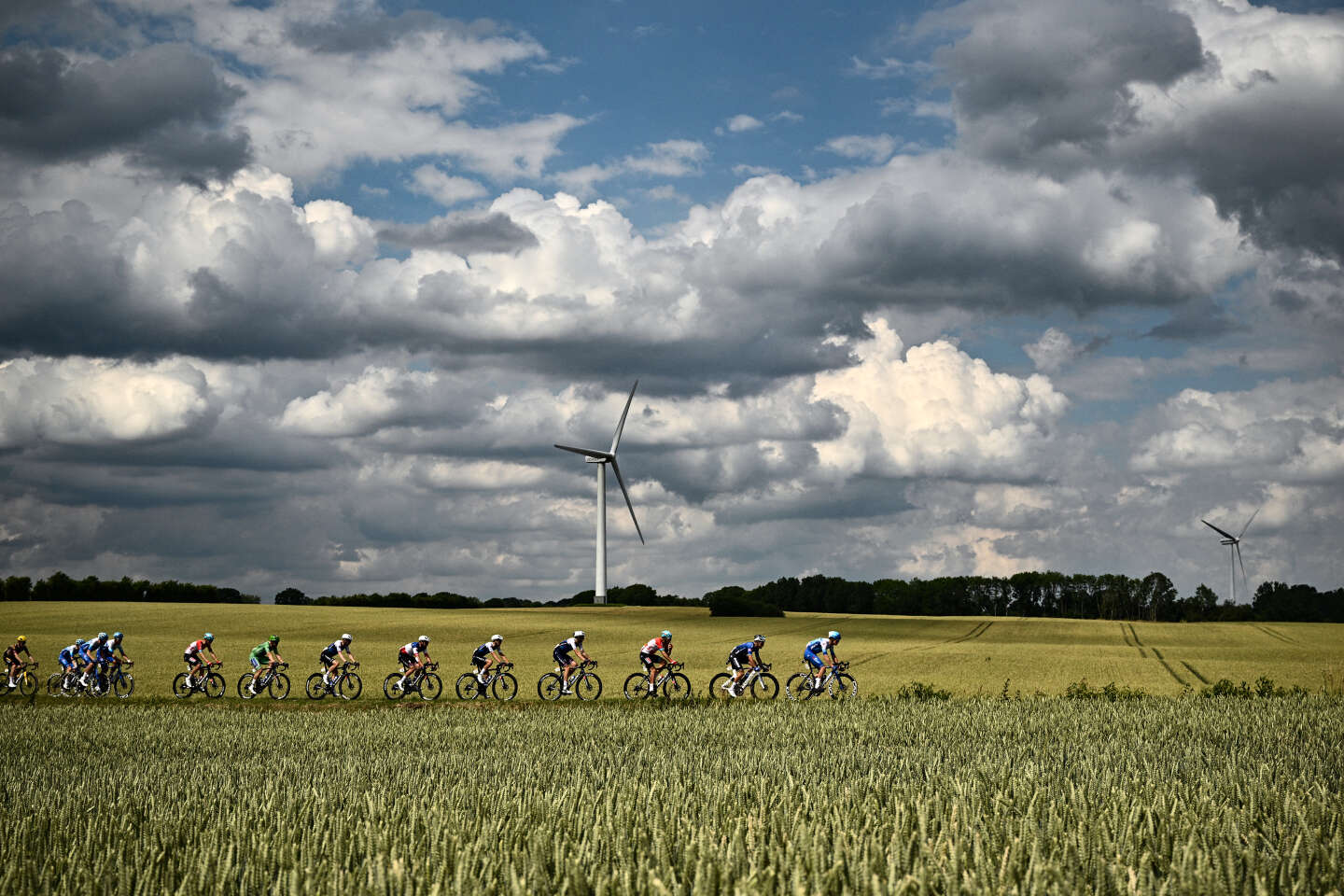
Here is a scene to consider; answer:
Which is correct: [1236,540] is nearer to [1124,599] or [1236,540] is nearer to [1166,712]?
[1124,599]

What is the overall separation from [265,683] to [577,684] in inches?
522

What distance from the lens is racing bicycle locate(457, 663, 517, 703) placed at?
38625 mm

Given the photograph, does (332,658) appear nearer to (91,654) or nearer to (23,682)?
(91,654)

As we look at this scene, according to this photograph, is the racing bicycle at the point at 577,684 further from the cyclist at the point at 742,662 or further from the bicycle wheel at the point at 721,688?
the cyclist at the point at 742,662

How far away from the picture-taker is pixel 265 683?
40.7 m

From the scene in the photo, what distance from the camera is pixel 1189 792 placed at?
41.1 feet

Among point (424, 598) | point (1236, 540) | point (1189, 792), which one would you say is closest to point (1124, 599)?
point (1236, 540)

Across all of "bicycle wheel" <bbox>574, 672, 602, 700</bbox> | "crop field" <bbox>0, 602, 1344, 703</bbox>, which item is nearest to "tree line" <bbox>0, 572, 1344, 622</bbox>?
"crop field" <bbox>0, 602, 1344, 703</bbox>

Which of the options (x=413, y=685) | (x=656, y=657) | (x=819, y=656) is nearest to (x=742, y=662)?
(x=819, y=656)

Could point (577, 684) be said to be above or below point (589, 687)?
above

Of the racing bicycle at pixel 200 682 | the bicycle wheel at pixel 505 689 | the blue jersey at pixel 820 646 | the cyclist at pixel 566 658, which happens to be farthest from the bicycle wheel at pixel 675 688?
the racing bicycle at pixel 200 682

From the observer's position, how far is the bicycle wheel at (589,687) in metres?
38.6

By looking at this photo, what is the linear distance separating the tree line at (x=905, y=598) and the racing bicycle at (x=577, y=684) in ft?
246

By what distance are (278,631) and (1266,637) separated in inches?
3511
